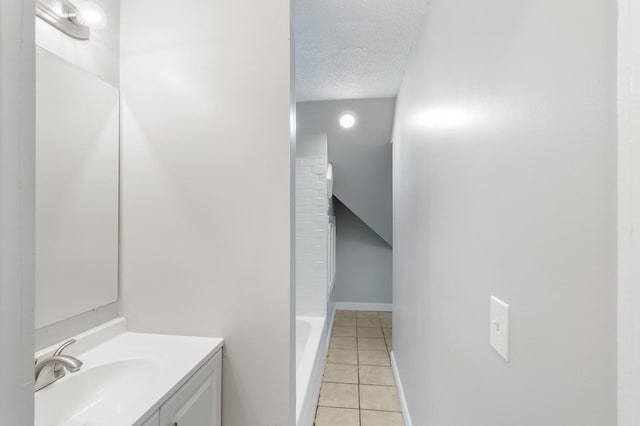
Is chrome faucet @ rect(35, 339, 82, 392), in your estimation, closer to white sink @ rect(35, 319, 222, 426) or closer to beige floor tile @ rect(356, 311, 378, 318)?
white sink @ rect(35, 319, 222, 426)

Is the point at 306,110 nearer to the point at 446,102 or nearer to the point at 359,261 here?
the point at 359,261

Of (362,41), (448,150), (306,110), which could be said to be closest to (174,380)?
(448,150)

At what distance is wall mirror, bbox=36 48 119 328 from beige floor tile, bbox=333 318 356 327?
2.74m

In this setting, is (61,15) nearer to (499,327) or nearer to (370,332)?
Answer: (499,327)

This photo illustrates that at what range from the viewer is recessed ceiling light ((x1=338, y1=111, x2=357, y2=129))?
3271 mm

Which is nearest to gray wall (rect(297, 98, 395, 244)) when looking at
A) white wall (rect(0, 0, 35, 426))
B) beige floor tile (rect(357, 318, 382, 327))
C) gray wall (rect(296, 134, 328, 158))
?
gray wall (rect(296, 134, 328, 158))

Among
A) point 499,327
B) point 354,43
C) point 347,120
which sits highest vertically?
point 354,43

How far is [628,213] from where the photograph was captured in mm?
365

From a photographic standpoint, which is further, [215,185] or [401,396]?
[401,396]

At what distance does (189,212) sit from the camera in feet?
4.42

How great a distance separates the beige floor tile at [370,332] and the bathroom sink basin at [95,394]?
104 inches

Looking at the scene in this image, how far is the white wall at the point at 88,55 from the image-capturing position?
1.06 m

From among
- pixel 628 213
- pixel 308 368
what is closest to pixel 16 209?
pixel 628 213

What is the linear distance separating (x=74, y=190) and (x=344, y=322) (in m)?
3.18
